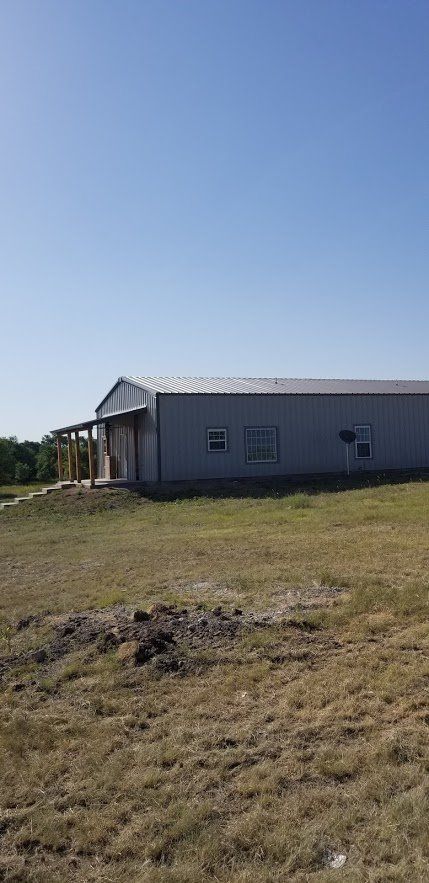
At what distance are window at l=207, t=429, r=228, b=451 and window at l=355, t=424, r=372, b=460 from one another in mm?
6098

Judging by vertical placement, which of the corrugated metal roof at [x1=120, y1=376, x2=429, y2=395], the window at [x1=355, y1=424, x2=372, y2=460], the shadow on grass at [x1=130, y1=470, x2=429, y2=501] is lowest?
the shadow on grass at [x1=130, y1=470, x2=429, y2=501]

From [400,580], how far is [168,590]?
286 cm

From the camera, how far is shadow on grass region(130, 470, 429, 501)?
22688 millimetres

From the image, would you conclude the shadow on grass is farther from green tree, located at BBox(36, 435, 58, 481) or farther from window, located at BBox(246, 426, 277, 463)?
green tree, located at BBox(36, 435, 58, 481)

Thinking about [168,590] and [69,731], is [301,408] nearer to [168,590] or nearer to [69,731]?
[168,590]

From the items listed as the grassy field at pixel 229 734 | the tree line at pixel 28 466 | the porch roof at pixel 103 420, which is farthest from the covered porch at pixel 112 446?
the grassy field at pixel 229 734

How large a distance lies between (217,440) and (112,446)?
20.4ft

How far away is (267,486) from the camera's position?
24.3m

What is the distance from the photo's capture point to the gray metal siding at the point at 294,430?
25.0 metres

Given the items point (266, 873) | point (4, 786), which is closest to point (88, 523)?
point (4, 786)

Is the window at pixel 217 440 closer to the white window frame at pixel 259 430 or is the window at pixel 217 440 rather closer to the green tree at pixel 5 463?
the white window frame at pixel 259 430

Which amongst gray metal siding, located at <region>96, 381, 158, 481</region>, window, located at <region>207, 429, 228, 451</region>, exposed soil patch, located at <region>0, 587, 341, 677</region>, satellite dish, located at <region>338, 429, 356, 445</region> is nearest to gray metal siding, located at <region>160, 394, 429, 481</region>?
window, located at <region>207, 429, 228, 451</region>

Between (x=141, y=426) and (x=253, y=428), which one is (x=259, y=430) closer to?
(x=253, y=428)

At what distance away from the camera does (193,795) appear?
12.1ft
